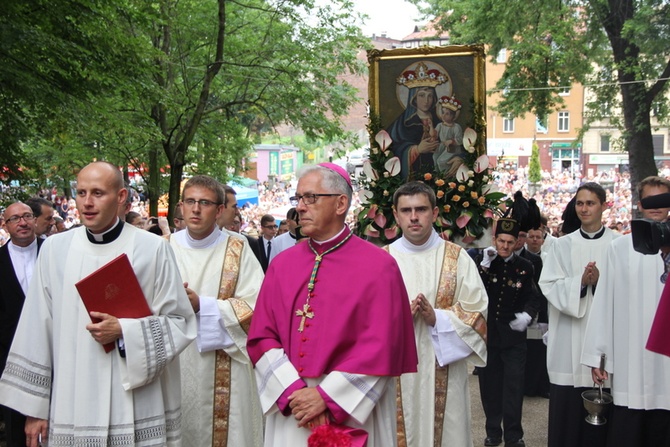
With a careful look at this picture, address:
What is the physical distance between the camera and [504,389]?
7547mm

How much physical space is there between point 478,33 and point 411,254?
17.6 metres

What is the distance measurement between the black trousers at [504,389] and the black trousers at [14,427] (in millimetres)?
4057

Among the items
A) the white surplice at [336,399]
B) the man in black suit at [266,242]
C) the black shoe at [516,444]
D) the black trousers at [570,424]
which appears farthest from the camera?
the man in black suit at [266,242]

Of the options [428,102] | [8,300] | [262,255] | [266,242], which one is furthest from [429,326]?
[266,242]

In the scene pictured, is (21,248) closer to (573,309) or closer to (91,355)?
(91,355)

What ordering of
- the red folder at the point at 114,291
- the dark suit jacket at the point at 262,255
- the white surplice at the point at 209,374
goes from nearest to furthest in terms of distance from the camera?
the red folder at the point at 114,291
the white surplice at the point at 209,374
the dark suit jacket at the point at 262,255

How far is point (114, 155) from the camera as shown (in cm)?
1969

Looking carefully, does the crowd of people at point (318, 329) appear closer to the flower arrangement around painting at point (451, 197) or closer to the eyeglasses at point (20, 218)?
the eyeglasses at point (20, 218)

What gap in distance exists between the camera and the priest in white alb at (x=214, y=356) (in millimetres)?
5840

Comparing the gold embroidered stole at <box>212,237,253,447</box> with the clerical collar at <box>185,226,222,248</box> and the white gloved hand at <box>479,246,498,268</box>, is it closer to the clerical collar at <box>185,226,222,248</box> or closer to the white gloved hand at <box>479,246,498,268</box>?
the clerical collar at <box>185,226,222,248</box>

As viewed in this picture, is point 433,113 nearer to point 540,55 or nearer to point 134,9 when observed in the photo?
point 134,9

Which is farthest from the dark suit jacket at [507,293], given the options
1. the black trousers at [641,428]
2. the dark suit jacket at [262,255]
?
the dark suit jacket at [262,255]

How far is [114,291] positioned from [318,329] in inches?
44.0

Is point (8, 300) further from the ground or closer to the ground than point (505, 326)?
further from the ground
